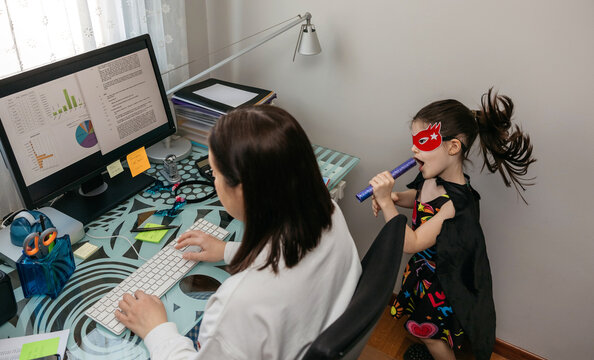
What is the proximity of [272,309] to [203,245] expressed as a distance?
42 centimetres

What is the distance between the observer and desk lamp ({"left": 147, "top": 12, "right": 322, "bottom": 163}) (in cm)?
147

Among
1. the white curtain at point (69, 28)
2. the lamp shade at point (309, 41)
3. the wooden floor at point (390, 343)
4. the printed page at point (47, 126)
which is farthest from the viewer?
the wooden floor at point (390, 343)

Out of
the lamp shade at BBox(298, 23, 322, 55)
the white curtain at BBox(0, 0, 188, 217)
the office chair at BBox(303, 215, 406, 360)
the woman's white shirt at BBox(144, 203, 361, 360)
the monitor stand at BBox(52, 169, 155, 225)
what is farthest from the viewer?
the lamp shade at BBox(298, 23, 322, 55)

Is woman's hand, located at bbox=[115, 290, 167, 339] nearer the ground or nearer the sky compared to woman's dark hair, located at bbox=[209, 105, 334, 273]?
nearer the ground

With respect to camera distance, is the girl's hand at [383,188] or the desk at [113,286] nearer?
the desk at [113,286]

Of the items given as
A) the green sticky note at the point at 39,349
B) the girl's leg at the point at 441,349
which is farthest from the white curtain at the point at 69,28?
the girl's leg at the point at 441,349

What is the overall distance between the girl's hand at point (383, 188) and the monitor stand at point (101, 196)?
0.73 m

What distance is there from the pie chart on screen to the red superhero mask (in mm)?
937

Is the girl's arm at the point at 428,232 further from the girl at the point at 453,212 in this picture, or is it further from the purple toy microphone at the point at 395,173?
the purple toy microphone at the point at 395,173

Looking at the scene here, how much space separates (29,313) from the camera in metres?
1.00

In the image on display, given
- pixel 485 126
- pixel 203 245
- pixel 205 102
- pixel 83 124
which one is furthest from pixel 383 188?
pixel 83 124

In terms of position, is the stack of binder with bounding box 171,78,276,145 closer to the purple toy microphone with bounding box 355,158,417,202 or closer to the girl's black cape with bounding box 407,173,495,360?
the purple toy microphone with bounding box 355,158,417,202

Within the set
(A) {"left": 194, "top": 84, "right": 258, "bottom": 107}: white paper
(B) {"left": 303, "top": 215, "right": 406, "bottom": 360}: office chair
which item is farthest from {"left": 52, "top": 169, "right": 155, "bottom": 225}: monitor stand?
(B) {"left": 303, "top": 215, "right": 406, "bottom": 360}: office chair

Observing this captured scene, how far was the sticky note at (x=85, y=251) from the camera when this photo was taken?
115cm
